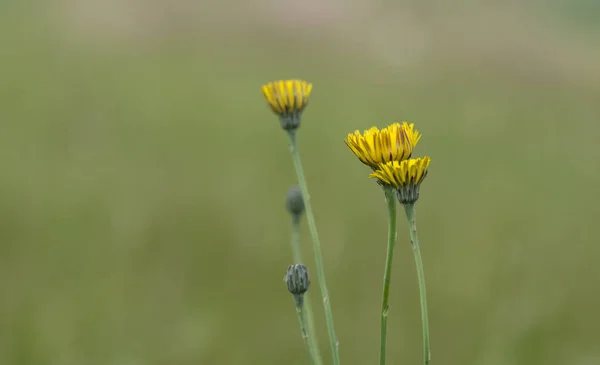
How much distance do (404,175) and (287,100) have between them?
0.55 ft

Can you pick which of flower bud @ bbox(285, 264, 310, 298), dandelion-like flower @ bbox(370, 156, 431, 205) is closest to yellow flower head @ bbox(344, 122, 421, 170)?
dandelion-like flower @ bbox(370, 156, 431, 205)

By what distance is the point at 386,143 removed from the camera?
41 centimetres

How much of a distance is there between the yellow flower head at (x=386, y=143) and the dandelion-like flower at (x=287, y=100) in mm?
116

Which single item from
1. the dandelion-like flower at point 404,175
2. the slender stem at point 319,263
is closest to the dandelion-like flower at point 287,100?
the slender stem at point 319,263

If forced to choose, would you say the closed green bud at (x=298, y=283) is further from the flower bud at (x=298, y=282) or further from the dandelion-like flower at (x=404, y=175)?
the dandelion-like flower at (x=404, y=175)

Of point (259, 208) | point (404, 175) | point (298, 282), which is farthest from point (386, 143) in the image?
point (259, 208)

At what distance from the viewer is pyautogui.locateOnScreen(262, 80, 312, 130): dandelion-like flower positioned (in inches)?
20.5

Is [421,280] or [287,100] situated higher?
[287,100]

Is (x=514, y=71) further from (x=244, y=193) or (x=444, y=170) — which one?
(x=244, y=193)

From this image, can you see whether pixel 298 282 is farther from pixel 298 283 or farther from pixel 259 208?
pixel 259 208

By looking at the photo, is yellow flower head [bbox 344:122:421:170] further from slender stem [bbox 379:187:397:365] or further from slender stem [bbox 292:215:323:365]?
slender stem [bbox 292:215:323:365]

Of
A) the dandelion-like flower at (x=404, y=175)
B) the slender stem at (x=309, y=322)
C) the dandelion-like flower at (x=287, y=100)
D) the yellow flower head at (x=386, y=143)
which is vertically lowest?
the slender stem at (x=309, y=322)

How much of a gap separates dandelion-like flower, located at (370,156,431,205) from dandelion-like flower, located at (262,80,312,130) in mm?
135

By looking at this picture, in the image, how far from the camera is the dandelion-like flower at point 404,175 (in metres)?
0.40
